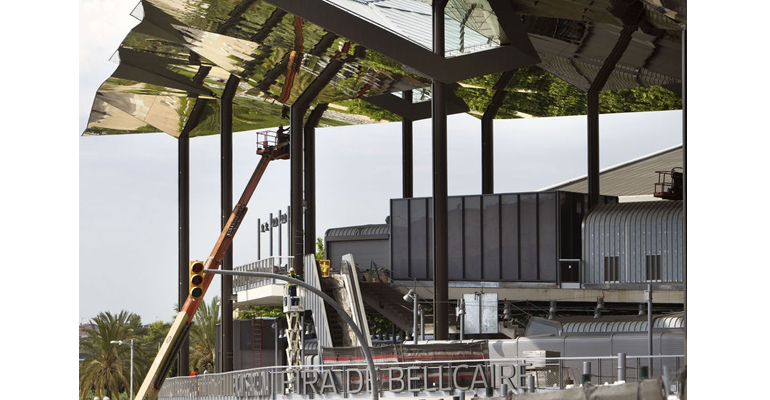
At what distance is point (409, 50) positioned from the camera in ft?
128

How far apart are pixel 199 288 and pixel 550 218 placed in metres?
24.6

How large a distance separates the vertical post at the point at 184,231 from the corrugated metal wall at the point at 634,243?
22990 mm

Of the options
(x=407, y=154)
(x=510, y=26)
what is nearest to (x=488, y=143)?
(x=407, y=154)

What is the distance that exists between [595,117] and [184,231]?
947 inches

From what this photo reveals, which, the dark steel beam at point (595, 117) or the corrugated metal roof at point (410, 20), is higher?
the corrugated metal roof at point (410, 20)

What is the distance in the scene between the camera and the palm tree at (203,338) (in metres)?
77.6

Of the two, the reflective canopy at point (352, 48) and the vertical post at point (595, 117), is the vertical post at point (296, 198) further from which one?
the vertical post at point (595, 117)

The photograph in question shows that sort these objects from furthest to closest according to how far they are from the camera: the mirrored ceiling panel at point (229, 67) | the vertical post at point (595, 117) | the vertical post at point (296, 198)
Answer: the vertical post at point (296, 198) < the vertical post at point (595, 117) < the mirrored ceiling panel at point (229, 67)

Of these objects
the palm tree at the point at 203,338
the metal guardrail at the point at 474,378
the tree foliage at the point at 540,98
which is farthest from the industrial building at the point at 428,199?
the palm tree at the point at 203,338

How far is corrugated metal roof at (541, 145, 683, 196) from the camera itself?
66.1 metres

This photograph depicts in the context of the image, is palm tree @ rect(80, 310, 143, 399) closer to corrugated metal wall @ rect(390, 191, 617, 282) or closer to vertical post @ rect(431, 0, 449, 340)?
corrugated metal wall @ rect(390, 191, 617, 282)
